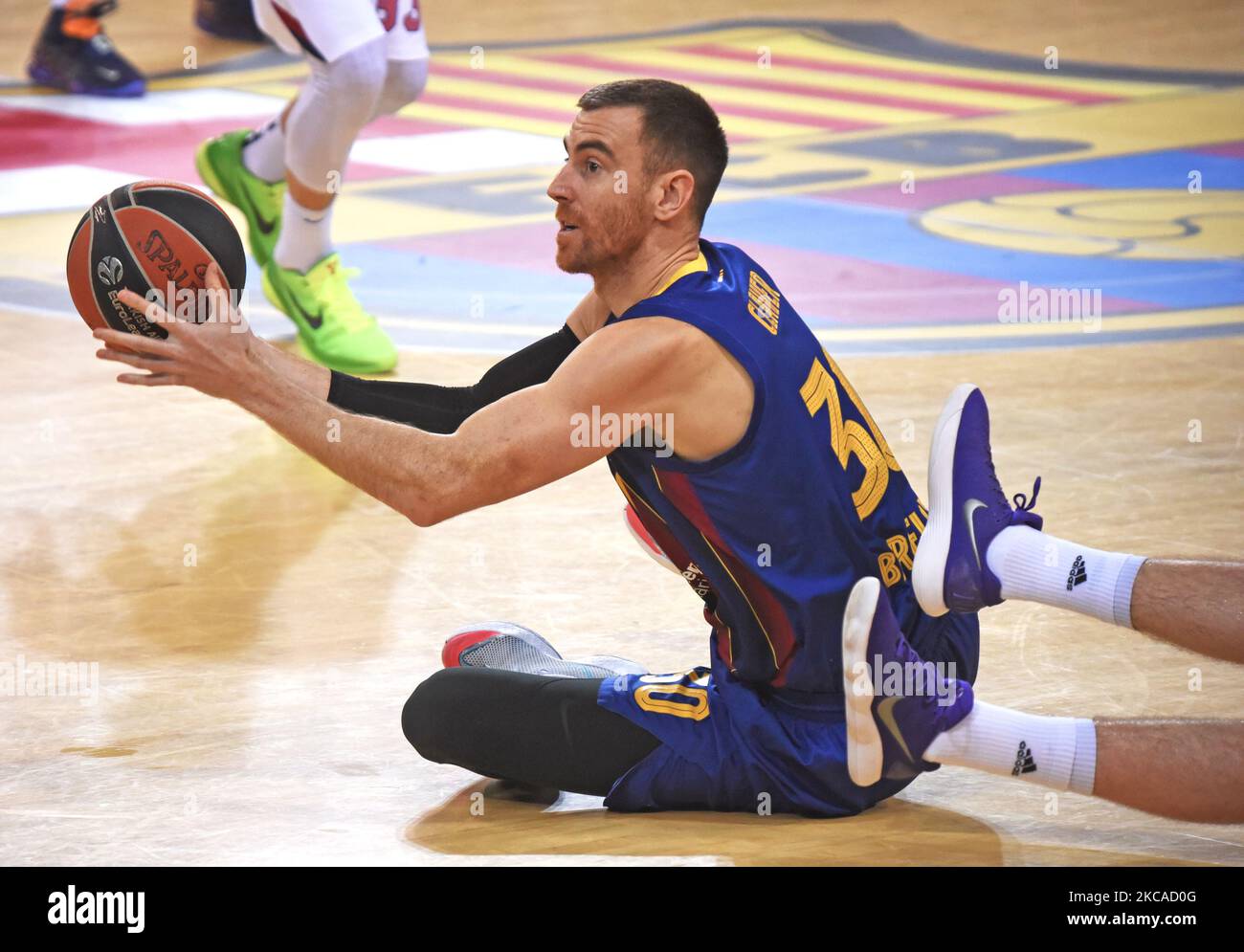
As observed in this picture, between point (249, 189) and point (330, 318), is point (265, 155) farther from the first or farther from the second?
point (330, 318)

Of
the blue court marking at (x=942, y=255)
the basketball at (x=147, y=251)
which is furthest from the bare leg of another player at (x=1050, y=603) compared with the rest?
the blue court marking at (x=942, y=255)

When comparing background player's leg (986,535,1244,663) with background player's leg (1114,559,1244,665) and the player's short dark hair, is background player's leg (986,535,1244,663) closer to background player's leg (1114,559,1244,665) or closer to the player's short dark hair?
background player's leg (1114,559,1244,665)

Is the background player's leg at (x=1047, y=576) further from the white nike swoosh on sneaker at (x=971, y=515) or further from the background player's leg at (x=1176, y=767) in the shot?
the background player's leg at (x=1176, y=767)

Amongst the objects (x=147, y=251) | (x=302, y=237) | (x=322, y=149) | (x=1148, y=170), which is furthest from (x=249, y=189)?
(x=1148, y=170)

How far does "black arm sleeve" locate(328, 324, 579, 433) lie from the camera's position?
13.0 feet

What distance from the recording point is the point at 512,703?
3.50 m

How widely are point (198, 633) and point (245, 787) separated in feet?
2.95

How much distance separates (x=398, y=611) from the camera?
4.51 meters

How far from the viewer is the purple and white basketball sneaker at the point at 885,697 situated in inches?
124

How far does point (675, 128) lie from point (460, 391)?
92cm

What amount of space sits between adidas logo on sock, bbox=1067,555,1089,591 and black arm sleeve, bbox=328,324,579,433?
1148 millimetres

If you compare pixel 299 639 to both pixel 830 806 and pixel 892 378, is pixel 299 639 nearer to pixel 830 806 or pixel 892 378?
pixel 830 806

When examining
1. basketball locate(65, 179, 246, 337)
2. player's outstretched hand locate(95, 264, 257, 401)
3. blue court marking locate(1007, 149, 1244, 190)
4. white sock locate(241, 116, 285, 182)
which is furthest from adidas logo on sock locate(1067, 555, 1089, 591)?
blue court marking locate(1007, 149, 1244, 190)
